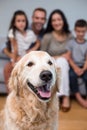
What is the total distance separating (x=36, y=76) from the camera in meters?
1.64

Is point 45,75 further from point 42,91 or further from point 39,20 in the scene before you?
point 39,20

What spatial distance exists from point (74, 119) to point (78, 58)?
757 millimetres

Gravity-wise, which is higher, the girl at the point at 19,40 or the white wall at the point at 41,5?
the white wall at the point at 41,5

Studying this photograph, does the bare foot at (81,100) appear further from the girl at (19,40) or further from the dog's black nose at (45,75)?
the dog's black nose at (45,75)

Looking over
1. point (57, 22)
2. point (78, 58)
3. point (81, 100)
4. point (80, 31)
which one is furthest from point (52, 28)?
point (81, 100)

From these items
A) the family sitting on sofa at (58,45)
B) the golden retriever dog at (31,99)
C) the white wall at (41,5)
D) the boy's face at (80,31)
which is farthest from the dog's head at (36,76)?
the white wall at (41,5)

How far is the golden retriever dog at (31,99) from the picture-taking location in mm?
1718

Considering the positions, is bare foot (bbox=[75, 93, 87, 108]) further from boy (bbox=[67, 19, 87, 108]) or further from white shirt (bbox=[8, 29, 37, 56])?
white shirt (bbox=[8, 29, 37, 56])

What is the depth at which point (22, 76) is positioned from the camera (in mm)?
1747

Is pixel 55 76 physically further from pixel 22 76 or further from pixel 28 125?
pixel 28 125

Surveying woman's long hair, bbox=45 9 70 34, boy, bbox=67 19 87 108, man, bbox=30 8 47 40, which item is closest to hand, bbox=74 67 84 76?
boy, bbox=67 19 87 108

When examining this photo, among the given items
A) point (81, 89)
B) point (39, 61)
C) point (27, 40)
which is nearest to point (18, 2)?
point (27, 40)

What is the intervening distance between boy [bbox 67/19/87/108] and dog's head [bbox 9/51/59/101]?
135cm

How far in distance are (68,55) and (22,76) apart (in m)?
1.48
